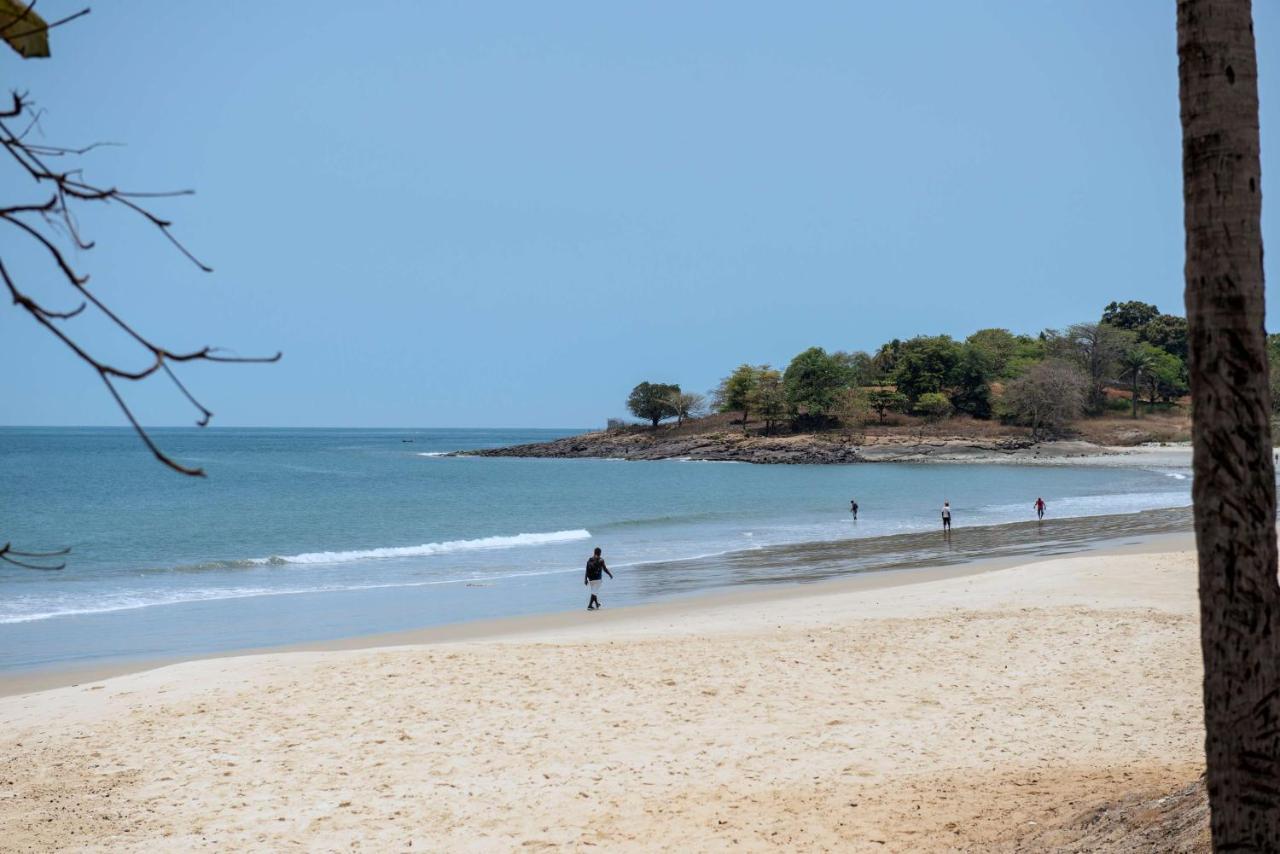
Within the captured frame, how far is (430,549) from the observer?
→ 35.2 metres

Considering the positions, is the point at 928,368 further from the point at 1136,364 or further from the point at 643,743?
the point at 643,743

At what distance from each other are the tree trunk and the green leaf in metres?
3.36

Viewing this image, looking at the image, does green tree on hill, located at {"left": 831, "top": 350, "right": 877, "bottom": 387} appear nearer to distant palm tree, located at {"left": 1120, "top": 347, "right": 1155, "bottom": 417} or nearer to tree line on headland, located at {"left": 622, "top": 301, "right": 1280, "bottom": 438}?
tree line on headland, located at {"left": 622, "top": 301, "right": 1280, "bottom": 438}

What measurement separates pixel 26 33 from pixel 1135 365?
11744 cm

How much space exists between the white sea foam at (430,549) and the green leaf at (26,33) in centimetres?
3127

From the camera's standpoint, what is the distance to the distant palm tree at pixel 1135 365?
105438 millimetres

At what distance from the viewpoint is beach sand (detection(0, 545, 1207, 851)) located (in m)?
7.56

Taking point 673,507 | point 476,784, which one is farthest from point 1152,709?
point 673,507

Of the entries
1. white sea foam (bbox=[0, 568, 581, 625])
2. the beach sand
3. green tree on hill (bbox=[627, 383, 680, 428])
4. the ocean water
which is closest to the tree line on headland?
green tree on hill (bbox=[627, 383, 680, 428])

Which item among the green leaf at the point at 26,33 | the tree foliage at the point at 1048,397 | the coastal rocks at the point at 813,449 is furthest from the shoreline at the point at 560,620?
the tree foliage at the point at 1048,397

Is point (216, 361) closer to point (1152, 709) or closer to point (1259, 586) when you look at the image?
point (1259, 586)

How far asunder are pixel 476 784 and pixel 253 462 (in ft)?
349

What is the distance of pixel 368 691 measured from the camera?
468 inches

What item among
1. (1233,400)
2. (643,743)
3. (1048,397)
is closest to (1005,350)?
(1048,397)
